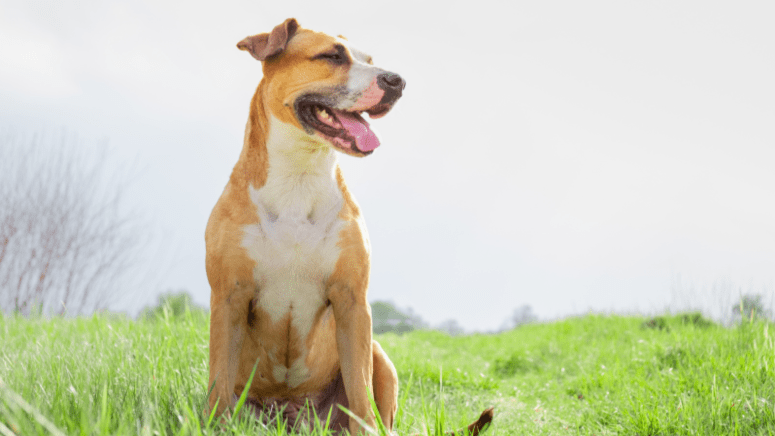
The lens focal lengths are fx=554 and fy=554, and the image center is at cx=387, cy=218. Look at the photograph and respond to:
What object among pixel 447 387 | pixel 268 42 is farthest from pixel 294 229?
pixel 447 387

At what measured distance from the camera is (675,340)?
18.8 feet

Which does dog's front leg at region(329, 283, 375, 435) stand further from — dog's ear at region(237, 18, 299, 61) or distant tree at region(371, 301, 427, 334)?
distant tree at region(371, 301, 427, 334)

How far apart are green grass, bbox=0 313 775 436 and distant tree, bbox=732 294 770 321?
4.6 inches

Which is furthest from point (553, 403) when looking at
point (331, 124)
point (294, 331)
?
point (331, 124)

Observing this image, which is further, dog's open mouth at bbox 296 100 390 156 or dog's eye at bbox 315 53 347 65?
dog's eye at bbox 315 53 347 65

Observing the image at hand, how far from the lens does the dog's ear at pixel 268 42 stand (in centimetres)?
281

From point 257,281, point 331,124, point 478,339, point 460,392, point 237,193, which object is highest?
point 331,124

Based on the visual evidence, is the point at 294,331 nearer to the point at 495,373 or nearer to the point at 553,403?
the point at 553,403

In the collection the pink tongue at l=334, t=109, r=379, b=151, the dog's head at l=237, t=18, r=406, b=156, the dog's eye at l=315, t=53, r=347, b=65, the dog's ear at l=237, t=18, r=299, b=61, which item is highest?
the dog's ear at l=237, t=18, r=299, b=61

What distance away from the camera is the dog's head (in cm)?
271

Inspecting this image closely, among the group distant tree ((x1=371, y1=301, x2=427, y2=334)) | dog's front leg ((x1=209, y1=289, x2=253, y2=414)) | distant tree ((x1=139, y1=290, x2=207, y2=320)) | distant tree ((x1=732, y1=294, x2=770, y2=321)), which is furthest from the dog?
distant tree ((x1=371, y1=301, x2=427, y2=334))

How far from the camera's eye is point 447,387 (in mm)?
5301

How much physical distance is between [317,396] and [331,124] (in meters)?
1.51

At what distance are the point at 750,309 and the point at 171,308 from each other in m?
5.91
